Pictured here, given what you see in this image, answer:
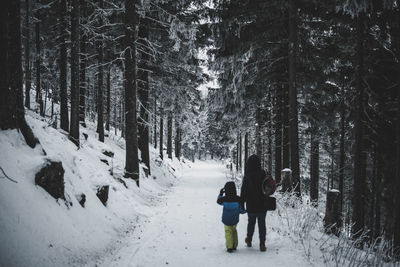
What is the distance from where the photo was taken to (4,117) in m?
5.20

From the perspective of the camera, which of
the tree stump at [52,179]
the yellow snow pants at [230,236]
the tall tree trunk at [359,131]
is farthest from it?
the tall tree trunk at [359,131]

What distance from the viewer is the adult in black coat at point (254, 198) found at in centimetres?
524

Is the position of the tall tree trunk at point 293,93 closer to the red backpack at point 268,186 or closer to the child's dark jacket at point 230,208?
the red backpack at point 268,186

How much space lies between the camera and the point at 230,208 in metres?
5.38

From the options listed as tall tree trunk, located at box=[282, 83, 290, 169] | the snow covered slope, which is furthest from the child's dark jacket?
tall tree trunk, located at box=[282, 83, 290, 169]

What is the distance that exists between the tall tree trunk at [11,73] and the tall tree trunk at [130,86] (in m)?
4.75

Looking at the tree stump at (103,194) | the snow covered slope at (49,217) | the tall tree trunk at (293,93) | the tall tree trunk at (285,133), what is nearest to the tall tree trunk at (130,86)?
the snow covered slope at (49,217)

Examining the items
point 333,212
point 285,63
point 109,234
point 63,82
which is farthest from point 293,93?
point 63,82

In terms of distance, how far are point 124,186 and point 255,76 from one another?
320 inches

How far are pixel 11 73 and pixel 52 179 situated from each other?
100 inches

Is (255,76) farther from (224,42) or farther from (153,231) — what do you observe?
(153,231)

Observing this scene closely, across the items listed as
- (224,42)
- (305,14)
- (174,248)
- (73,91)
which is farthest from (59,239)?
(305,14)

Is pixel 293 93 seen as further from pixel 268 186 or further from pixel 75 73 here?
pixel 75 73

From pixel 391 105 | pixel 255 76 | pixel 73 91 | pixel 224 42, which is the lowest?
pixel 391 105
